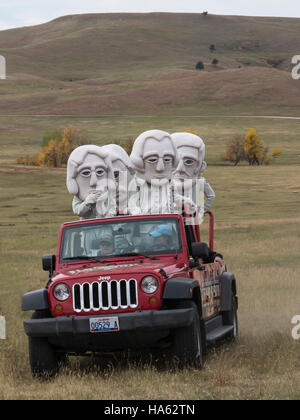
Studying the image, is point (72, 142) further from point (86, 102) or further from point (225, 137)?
point (86, 102)

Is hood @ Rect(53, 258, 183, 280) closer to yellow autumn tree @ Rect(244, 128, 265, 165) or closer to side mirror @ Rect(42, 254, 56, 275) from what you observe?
side mirror @ Rect(42, 254, 56, 275)

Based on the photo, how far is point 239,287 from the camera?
63.0 feet

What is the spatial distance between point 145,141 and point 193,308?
4.65 meters

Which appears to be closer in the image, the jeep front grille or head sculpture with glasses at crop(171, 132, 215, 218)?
the jeep front grille

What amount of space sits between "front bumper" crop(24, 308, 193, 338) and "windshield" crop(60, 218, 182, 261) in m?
1.36

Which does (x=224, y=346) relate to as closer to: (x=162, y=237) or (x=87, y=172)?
(x=162, y=237)

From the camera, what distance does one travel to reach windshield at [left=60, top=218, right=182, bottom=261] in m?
10.9

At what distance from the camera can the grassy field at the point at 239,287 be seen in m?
8.93

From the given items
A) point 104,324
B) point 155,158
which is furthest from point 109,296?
point 155,158

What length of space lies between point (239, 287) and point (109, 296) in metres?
9.88

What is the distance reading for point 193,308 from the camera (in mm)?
9727

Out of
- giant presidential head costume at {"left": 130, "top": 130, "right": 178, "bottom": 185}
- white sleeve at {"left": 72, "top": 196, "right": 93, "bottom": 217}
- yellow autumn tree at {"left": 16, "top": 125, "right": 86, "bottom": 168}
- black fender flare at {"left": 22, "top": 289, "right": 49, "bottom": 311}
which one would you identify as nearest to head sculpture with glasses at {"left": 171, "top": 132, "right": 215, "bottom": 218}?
giant presidential head costume at {"left": 130, "top": 130, "right": 178, "bottom": 185}

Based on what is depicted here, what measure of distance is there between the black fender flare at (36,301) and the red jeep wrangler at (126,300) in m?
0.01

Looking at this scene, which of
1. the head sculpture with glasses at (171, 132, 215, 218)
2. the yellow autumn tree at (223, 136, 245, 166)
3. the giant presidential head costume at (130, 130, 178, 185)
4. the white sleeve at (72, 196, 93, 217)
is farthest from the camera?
the yellow autumn tree at (223, 136, 245, 166)
